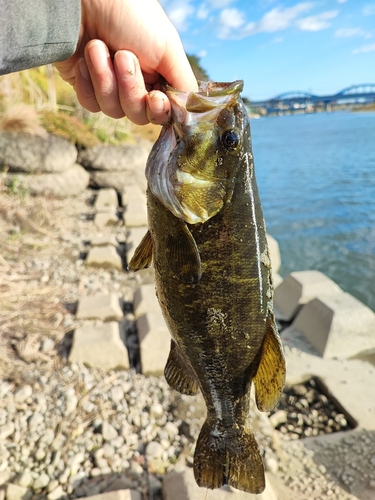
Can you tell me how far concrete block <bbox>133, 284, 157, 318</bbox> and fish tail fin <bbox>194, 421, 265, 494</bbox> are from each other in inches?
110

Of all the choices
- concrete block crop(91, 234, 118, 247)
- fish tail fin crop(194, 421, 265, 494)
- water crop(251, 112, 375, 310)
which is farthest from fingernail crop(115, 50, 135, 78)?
water crop(251, 112, 375, 310)

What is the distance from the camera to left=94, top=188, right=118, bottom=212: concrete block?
34.1 ft

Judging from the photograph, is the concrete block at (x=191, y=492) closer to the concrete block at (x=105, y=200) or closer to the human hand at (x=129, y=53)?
the human hand at (x=129, y=53)

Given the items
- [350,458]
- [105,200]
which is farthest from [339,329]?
[105,200]

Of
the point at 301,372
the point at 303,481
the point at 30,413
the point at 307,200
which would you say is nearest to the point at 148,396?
the point at 30,413

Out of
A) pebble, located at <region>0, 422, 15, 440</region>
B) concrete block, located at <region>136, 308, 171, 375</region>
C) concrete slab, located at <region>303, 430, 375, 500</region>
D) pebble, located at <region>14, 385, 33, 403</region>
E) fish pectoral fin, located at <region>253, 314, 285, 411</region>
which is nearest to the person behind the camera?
fish pectoral fin, located at <region>253, 314, 285, 411</region>

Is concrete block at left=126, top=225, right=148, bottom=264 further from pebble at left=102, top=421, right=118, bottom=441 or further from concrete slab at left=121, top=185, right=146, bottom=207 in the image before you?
pebble at left=102, top=421, right=118, bottom=441

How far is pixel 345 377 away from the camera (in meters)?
4.84

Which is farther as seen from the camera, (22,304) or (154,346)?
(22,304)

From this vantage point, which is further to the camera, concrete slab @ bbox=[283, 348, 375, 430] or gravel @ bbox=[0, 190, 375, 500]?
concrete slab @ bbox=[283, 348, 375, 430]

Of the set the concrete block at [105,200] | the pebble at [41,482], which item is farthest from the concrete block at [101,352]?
the concrete block at [105,200]

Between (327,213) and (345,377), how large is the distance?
1204 cm

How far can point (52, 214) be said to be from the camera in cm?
921

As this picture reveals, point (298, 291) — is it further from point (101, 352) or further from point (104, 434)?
point (104, 434)
